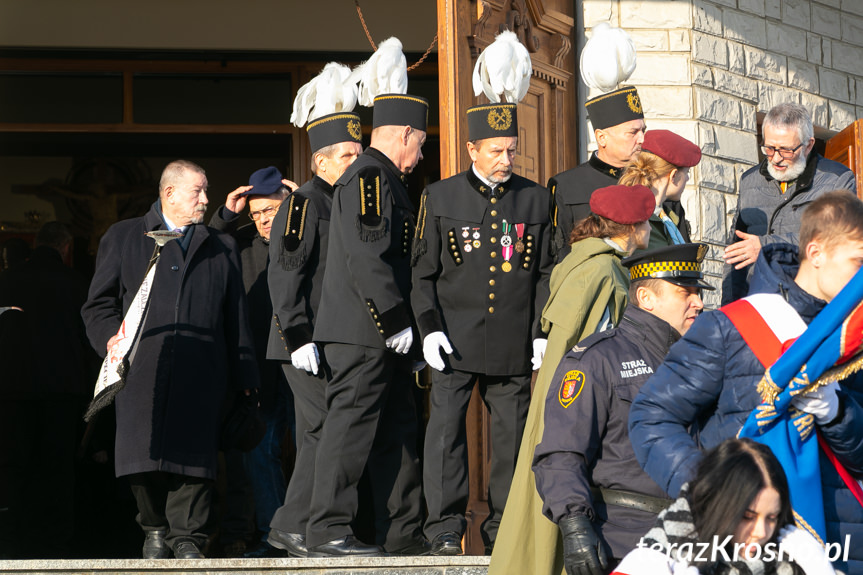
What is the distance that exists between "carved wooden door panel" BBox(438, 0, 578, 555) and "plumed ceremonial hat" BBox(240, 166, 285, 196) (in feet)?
3.11

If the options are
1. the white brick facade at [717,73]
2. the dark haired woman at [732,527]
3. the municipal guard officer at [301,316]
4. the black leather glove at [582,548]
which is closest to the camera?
the dark haired woman at [732,527]

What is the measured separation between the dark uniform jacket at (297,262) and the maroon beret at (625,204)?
1.71 metres

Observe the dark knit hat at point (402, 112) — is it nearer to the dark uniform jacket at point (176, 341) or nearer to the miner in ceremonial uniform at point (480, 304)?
the miner in ceremonial uniform at point (480, 304)

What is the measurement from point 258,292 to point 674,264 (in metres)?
3.62

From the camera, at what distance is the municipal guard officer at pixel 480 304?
5633 millimetres

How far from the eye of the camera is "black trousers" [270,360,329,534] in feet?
18.9

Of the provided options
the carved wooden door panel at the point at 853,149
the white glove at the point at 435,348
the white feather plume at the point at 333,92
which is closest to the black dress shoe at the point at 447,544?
the white glove at the point at 435,348

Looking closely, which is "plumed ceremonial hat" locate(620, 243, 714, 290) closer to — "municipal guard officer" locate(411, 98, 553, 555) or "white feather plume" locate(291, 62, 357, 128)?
"municipal guard officer" locate(411, 98, 553, 555)

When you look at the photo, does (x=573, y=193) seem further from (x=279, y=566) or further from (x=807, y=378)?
(x=807, y=378)

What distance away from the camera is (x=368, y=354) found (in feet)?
18.4

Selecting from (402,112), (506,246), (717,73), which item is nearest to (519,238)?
(506,246)

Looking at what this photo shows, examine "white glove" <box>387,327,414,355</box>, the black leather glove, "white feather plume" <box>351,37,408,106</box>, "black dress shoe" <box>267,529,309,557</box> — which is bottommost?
"black dress shoe" <box>267,529,309,557</box>

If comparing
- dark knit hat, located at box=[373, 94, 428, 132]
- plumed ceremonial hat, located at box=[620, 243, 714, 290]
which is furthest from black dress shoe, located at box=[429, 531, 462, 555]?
plumed ceremonial hat, located at box=[620, 243, 714, 290]

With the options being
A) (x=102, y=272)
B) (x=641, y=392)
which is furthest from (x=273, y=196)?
(x=641, y=392)
